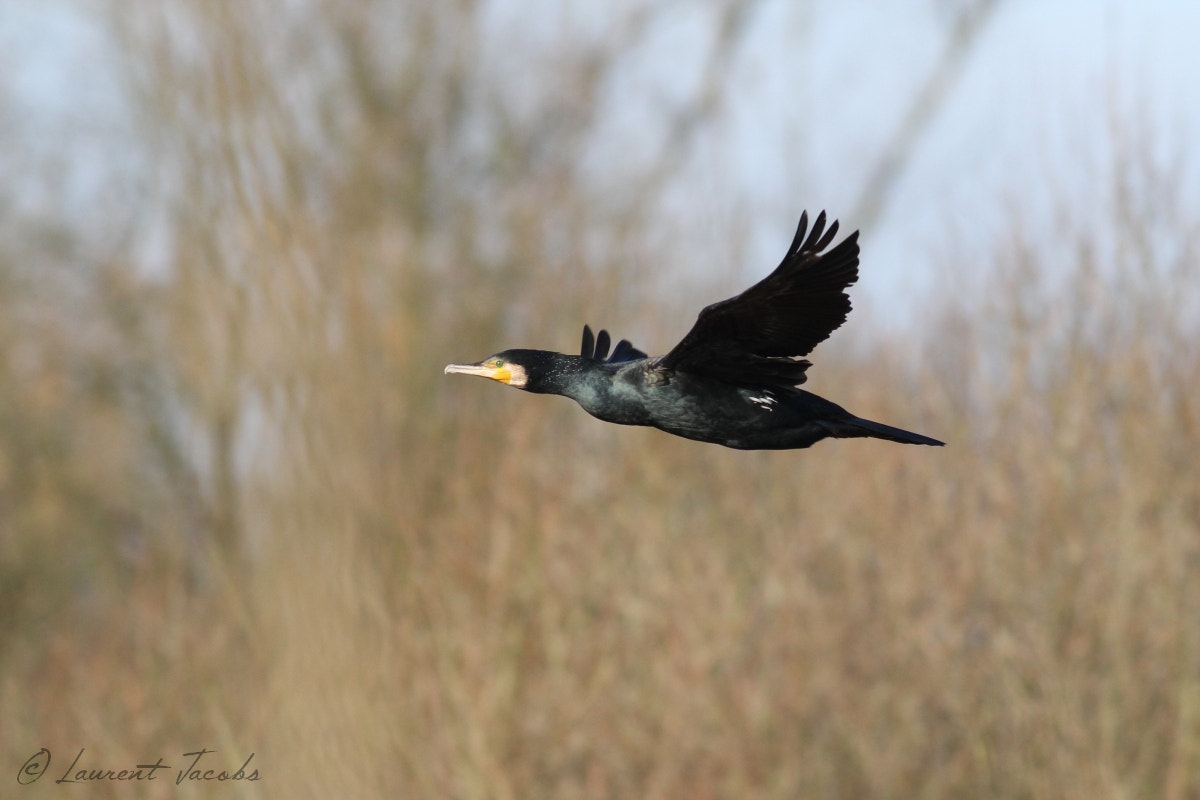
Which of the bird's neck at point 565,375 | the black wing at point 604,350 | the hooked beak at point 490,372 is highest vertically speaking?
the black wing at point 604,350

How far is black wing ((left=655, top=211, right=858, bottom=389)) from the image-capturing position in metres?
3.52

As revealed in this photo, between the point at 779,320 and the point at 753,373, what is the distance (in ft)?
0.62

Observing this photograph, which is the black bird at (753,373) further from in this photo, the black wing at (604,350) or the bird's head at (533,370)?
the black wing at (604,350)

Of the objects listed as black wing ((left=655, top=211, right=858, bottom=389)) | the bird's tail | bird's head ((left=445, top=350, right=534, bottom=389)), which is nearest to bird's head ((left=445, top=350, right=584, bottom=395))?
bird's head ((left=445, top=350, right=534, bottom=389))

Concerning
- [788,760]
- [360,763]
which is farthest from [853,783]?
[360,763]

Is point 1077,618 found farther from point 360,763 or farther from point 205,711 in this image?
point 205,711

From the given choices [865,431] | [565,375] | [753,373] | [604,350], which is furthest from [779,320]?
[604,350]

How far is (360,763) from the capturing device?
1231 cm

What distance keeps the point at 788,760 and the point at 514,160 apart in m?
8.71

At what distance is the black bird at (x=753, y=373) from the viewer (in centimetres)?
357

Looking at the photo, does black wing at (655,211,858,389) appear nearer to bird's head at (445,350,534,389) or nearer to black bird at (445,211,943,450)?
black bird at (445,211,943,450)

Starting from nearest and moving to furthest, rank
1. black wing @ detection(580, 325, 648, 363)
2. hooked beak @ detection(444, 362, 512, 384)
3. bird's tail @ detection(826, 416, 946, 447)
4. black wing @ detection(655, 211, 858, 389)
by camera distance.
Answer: black wing @ detection(655, 211, 858, 389) < bird's tail @ detection(826, 416, 946, 447) < hooked beak @ detection(444, 362, 512, 384) < black wing @ detection(580, 325, 648, 363)

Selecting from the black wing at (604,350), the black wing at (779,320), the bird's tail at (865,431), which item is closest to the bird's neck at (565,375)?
the black wing at (779,320)

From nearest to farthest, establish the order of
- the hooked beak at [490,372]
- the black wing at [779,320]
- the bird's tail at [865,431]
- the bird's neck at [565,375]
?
1. the black wing at [779,320]
2. the bird's tail at [865,431]
3. the bird's neck at [565,375]
4. the hooked beak at [490,372]
